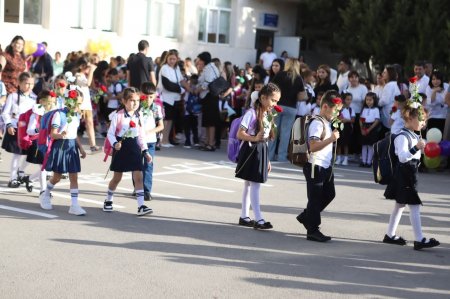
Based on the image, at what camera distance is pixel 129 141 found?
29.6 ft

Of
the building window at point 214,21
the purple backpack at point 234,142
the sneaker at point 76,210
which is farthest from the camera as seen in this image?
the building window at point 214,21

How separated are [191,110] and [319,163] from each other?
8703mm

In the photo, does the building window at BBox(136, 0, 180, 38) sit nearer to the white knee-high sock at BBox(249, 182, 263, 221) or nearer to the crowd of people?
the crowd of people

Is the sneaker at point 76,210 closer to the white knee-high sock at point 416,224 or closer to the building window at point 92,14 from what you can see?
the white knee-high sock at point 416,224

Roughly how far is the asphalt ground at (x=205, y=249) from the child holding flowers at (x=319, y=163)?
0.22 m

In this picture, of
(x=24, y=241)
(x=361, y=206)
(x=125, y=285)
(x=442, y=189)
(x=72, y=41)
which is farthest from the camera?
(x=72, y=41)

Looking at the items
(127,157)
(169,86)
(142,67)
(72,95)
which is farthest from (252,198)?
(169,86)

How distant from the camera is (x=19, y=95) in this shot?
10.8 meters

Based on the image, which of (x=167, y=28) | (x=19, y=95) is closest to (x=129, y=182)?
(x=19, y=95)

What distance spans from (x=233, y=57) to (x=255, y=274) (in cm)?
2448

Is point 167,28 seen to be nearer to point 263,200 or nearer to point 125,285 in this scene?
point 263,200

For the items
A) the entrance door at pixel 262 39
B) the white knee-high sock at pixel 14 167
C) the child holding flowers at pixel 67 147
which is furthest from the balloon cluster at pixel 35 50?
the entrance door at pixel 262 39

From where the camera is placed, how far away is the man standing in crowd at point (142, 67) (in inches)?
603

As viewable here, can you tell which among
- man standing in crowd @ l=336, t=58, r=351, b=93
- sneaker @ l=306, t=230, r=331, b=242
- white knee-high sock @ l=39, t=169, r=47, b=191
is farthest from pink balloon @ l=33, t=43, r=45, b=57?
sneaker @ l=306, t=230, r=331, b=242
